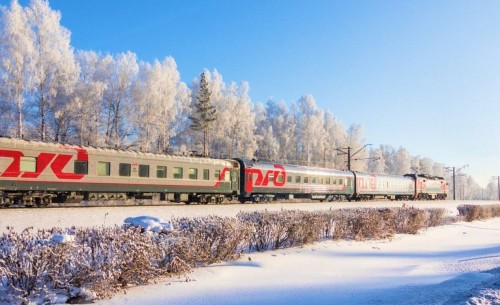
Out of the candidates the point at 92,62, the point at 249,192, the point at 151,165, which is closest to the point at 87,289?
the point at 151,165

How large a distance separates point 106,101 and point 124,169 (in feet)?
86.0

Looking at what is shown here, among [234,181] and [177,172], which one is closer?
[177,172]

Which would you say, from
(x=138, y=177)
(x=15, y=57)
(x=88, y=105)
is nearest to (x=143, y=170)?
(x=138, y=177)

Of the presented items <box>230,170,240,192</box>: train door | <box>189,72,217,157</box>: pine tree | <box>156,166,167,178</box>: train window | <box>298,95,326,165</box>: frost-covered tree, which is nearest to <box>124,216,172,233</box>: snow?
<box>156,166,167,178</box>: train window

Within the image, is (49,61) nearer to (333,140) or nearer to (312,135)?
(312,135)

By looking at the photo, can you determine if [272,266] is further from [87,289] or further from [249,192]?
[249,192]

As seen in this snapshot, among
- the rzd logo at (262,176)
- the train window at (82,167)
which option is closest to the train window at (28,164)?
the train window at (82,167)

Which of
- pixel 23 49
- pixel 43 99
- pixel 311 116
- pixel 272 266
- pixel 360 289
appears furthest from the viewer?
pixel 311 116

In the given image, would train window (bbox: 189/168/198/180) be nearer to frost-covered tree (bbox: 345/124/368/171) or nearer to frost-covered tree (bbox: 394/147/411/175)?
frost-covered tree (bbox: 345/124/368/171)

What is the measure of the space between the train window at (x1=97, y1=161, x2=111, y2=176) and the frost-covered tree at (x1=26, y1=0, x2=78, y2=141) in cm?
1962

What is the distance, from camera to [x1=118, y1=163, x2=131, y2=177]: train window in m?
21.3

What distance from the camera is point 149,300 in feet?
19.3

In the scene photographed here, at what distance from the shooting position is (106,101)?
1781 inches

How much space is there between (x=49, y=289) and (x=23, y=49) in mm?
35629
